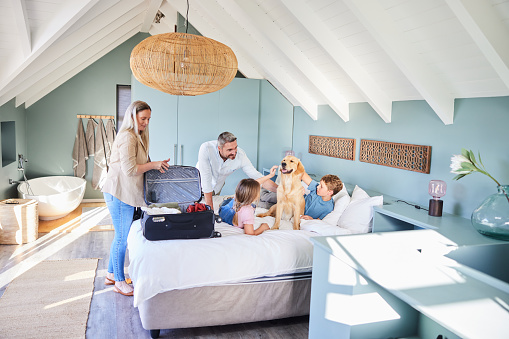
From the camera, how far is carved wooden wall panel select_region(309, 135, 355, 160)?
13.1 feet

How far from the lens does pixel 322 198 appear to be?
3387 millimetres

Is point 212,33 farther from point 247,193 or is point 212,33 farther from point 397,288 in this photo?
point 397,288

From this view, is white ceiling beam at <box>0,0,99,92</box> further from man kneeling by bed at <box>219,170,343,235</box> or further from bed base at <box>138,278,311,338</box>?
bed base at <box>138,278,311,338</box>

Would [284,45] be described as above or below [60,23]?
above

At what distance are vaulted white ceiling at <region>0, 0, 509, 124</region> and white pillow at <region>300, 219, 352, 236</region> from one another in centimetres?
106

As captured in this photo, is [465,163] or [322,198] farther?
[322,198]

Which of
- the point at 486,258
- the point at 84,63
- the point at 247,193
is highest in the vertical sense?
the point at 84,63

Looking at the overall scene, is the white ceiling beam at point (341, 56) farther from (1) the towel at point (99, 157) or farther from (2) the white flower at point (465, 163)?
(1) the towel at point (99, 157)

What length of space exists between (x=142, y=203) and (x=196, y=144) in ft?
6.54

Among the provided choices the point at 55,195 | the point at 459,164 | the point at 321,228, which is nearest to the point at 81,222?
the point at 55,195

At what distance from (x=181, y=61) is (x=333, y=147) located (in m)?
Answer: 1.97

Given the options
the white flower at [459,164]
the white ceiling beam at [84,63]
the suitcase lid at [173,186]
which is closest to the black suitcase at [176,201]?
the suitcase lid at [173,186]

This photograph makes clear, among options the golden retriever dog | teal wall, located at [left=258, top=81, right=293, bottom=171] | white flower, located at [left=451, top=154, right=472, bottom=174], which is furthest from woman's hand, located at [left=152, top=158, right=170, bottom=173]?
teal wall, located at [left=258, top=81, right=293, bottom=171]

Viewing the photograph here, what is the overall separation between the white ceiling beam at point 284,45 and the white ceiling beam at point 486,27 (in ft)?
6.03
